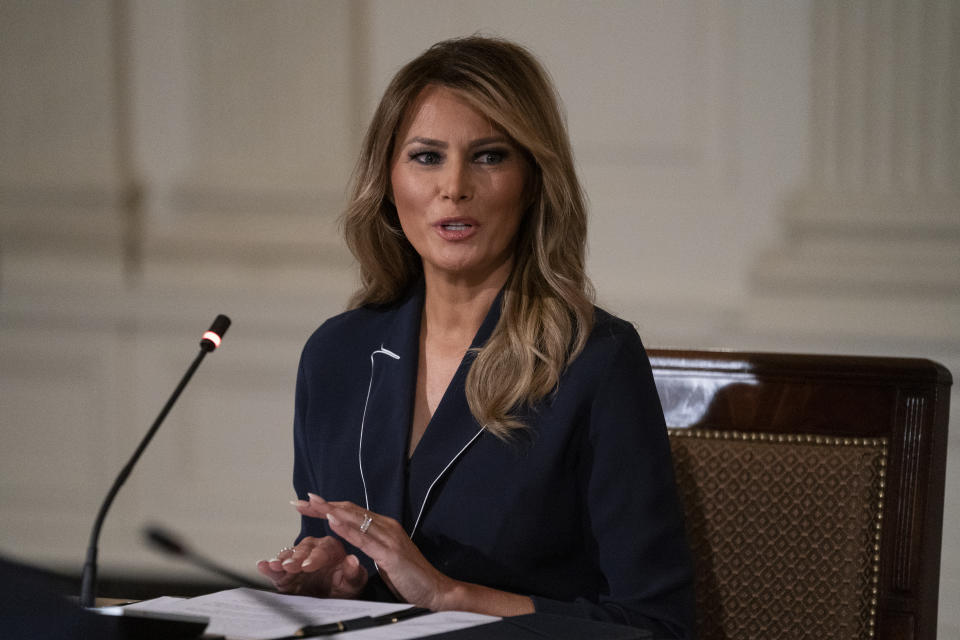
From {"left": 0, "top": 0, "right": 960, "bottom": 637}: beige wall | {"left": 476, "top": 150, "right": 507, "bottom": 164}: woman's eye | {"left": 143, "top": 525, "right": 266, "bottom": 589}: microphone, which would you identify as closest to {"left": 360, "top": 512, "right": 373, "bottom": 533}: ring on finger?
{"left": 143, "top": 525, "right": 266, "bottom": 589}: microphone

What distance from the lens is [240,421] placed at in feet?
12.3

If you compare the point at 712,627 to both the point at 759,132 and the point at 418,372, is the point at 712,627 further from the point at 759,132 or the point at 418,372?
the point at 759,132

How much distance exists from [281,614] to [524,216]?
82 cm

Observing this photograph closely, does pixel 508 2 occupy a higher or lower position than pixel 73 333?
higher

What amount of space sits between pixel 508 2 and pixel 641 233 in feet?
2.78

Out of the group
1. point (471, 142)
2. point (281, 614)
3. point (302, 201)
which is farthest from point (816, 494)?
point (302, 201)

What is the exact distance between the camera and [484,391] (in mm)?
1583

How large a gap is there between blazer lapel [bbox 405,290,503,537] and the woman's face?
0.22m

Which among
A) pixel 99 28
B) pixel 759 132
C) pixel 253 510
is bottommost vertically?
pixel 253 510

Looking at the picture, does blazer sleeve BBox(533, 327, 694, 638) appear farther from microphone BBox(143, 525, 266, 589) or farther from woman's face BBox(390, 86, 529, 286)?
→ microphone BBox(143, 525, 266, 589)

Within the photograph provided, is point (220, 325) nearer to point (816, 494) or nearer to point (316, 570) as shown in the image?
point (316, 570)

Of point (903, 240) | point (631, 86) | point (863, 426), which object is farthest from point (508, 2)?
point (863, 426)

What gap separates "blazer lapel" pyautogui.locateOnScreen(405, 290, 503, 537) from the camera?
61.5 inches

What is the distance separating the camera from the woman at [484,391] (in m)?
1.45
